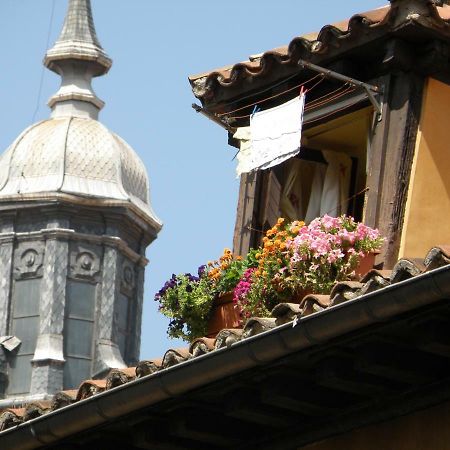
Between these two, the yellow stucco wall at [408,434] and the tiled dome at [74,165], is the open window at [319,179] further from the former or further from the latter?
the tiled dome at [74,165]

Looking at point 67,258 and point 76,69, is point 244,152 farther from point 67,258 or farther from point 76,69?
point 76,69

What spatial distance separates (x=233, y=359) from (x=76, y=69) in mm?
50454

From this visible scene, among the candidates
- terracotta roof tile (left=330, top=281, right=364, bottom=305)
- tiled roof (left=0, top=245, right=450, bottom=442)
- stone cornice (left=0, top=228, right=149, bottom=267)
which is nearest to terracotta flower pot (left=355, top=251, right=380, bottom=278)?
tiled roof (left=0, top=245, right=450, bottom=442)

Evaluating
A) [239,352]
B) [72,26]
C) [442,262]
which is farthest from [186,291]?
[72,26]

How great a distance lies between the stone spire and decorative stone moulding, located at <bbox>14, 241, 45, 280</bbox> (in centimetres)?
378

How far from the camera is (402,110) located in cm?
1753

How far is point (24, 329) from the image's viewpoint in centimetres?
6294

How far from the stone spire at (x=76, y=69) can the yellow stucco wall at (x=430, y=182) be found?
155 ft

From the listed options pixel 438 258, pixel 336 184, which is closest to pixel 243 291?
pixel 336 184

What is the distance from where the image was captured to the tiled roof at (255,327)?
14008 mm

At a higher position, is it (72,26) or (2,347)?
(72,26)

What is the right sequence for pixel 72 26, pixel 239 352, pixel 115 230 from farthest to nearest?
1. pixel 72 26
2. pixel 115 230
3. pixel 239 352

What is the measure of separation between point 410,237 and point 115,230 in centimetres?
4550

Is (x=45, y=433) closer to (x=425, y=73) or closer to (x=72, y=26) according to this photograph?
(x=425, y=73)
